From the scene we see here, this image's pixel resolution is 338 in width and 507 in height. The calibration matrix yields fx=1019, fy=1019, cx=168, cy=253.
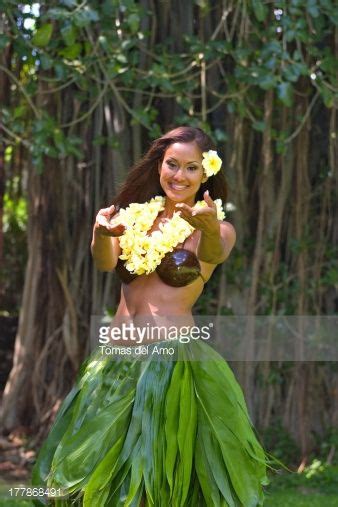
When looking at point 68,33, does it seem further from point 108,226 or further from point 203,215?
point 203,215

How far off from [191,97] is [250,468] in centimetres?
214

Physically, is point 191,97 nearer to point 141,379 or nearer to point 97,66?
point 97,66

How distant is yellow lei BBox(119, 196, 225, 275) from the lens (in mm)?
2732

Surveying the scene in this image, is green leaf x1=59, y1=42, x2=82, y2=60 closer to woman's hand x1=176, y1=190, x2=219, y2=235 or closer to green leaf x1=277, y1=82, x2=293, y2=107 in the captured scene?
green leaf x1=277, y1=82, x2=293, y2=107

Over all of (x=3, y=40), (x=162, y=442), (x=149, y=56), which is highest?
(x=149, y=56)

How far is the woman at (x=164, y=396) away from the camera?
2652 mm

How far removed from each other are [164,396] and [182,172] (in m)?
0.60

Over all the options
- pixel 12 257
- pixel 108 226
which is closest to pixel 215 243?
pixel 108 226

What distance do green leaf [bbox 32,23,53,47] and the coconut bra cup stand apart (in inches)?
62.1

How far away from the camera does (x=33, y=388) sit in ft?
16.6

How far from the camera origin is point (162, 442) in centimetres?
269

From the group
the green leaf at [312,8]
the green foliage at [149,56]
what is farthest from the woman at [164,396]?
the green leaf at [312,8]

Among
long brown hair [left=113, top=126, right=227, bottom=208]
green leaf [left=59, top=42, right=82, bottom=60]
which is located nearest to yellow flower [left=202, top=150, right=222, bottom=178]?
long brown hair [left=113, top=126, right=227, bottom=208]

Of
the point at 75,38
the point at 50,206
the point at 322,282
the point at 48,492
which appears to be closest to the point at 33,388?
the point at 50,206
